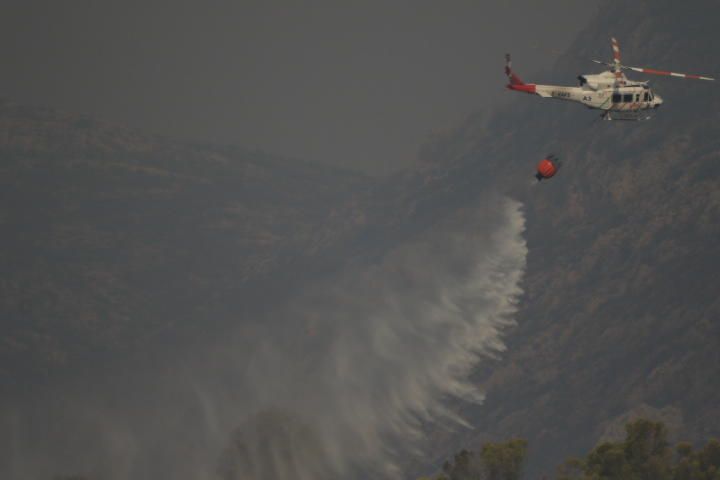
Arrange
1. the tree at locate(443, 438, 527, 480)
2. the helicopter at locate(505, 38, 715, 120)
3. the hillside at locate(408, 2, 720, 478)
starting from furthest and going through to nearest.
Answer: the hillside at locate(408, 2, 720, 478) < the helicopter at locate(505, 38, 715, 120) < the tree at locate(443, 438, 527, 480)

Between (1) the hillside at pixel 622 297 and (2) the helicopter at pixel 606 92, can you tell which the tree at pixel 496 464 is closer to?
(2) the helicopter at pixel 606 92

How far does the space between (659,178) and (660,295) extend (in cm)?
3314

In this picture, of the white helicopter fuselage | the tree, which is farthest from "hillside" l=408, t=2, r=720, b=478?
the tree

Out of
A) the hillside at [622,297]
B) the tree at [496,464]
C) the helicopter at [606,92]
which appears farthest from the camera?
the hillside at [622,297]

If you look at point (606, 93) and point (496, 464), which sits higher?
point (606, 93)

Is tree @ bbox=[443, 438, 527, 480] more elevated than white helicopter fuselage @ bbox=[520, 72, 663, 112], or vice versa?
white helicopter fuselage @ bbox=[520, 72, 663, 112]

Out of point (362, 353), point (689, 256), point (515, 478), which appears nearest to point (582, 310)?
point (689, 256)

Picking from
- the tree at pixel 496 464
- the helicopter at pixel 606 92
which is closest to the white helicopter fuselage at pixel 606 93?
the helicopter at pixel 606 92

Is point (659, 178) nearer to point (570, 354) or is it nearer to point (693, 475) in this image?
point (570, 354)

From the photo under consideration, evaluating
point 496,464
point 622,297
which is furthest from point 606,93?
point 622,297

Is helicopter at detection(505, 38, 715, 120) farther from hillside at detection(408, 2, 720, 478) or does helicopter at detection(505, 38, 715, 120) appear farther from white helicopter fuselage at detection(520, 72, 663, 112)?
hillside at detection(408, 2, 720, 478)

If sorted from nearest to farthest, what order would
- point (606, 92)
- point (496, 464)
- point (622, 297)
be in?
point (496, 464), point (606, 92), point (622, 297)

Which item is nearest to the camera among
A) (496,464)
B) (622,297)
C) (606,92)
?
(496,464)

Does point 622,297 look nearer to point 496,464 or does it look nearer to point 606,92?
point 606,92
